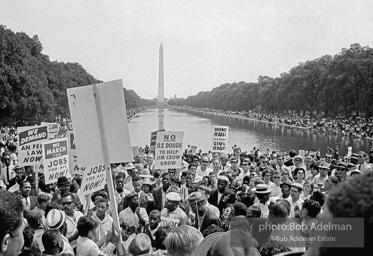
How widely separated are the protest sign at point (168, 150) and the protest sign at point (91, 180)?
3431mm

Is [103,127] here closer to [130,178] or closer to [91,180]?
[91,180]

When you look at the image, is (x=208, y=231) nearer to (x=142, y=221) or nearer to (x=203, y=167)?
(x=142, y=221)

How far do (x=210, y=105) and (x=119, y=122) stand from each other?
6970 inches

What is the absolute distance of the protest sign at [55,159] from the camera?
28.2 ft

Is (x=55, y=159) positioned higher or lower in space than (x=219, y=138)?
higher

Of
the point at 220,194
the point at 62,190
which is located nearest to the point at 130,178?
the point at 62,190

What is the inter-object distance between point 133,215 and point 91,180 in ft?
3.58

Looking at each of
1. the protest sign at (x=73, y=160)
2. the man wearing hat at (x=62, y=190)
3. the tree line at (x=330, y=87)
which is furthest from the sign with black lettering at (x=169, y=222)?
the tree line at (x=330, y=87)

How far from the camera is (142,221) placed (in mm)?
6168

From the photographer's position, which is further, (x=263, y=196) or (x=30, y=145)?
(x=30, y=145)

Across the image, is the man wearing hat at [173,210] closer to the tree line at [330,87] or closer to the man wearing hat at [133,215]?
the man wearing hat at [133,215]

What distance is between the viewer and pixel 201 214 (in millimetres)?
5949

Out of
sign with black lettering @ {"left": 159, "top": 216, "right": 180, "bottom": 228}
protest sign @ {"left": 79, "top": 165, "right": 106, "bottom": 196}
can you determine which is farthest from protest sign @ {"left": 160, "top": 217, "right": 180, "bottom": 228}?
protest sign @ {"left": 79, "top": 165, "right": 106, "bottom": 196}

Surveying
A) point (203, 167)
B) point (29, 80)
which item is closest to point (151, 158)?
point (203, 167)
